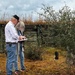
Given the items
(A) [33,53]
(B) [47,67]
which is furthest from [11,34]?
(A) [33,53]

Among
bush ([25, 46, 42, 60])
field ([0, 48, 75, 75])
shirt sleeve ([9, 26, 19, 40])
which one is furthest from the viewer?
bush ([25, 46, 42, 60])

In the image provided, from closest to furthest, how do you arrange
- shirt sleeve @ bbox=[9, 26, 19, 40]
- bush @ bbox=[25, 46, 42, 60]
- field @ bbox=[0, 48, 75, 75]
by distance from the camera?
shirt sleeve @ bbox=[9, 26, 19, 40] < field @ bbox=[0, 48, 75, 75] < bush @ bbox=[25, 46, 42, 60]

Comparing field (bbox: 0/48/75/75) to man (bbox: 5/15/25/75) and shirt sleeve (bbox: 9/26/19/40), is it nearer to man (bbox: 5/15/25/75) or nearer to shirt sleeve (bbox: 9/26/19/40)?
man (bbox: 5/15/25/75)

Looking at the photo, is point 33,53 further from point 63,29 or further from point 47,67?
point 63,29

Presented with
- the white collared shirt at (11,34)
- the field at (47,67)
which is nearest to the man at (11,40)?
the white collared shirt at (11,34)

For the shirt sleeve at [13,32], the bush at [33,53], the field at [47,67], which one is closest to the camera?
the shirt sleeve at [13,32]

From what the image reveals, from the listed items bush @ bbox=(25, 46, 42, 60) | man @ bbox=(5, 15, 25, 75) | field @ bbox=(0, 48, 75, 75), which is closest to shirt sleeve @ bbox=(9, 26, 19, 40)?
man @ bbox=(5, 15, 25, 75)

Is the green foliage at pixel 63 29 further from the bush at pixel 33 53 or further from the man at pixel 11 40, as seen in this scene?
the bush at pixel 33 53

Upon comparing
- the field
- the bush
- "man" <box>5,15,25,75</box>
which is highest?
"man" <box>5,15,25,75</box>

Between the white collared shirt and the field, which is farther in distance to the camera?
the field

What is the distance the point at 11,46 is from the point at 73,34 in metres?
2.12

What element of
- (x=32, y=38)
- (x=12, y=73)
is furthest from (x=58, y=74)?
(x=32, y=38)

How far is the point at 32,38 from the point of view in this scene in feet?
65.8

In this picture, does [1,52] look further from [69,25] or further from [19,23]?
[69,25]
